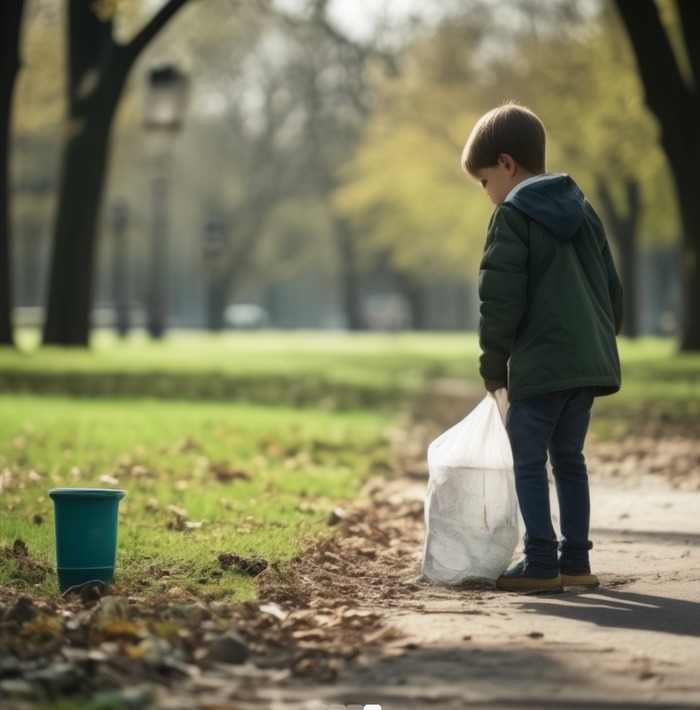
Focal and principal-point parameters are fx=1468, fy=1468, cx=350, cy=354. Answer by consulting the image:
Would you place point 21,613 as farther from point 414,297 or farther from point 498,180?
point 414,297

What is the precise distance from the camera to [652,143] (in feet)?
101

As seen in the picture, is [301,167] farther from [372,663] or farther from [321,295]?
[372,663]

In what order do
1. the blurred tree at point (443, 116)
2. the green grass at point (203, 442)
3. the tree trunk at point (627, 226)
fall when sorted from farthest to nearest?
the blurred tree at point (443, 116)
the tree trunk at point (627, 226)
the green grass at point (203, 442)

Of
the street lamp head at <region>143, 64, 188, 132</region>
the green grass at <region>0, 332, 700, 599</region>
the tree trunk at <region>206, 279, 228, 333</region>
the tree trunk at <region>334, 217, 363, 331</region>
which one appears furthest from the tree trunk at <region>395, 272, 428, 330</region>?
the street lamp head at <region>143, 64, 188, 132</region>

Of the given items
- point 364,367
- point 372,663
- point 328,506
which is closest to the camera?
point 372,663

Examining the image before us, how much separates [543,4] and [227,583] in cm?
3605

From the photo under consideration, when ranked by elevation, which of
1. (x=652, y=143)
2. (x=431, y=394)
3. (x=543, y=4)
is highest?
(x=543, y=4)

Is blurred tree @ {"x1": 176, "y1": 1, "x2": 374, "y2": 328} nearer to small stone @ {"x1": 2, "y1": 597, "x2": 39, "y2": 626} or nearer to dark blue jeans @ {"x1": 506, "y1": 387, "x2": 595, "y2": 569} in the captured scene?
dark blue jeans @ {"x1": 506, "y1": 387, "x2": 595, "y2": 569}

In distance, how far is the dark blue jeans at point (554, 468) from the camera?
529 cm

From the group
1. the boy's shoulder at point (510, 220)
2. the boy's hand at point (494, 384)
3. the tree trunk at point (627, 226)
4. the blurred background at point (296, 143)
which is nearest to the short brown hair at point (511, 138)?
the boy's shoulder at point (510, 220)

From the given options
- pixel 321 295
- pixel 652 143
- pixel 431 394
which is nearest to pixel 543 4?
pixel 652 143

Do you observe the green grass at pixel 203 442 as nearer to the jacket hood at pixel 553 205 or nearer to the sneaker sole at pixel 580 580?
the sneaker sole at pixel 580 580

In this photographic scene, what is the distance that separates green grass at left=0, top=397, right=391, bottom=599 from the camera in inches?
221

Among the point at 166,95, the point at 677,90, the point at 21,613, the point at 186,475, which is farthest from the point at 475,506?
the point at 166,95
